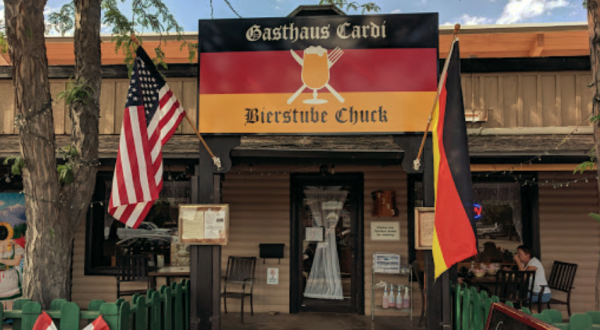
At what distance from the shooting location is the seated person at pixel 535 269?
24.7ft

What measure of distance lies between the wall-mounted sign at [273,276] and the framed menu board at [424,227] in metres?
4.41

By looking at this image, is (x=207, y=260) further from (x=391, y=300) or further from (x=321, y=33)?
(x=391, y=300)

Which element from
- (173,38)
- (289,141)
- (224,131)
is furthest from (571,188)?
(173,38)

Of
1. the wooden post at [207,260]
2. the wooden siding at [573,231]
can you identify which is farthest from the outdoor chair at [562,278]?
the wooden post at [207,260]

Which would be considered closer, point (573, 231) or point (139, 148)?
point (139, 148)

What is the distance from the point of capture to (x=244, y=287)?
341 inches

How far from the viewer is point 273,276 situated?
884 centimetres

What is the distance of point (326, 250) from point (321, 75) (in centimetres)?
468

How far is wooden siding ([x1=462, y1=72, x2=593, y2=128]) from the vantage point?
6.87 m

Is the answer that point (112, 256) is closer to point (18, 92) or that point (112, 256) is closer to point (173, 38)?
point (173, 38)

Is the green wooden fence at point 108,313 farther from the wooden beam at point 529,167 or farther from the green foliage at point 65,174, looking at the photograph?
the wooden beam at point 529,167

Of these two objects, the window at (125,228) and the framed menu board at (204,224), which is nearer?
the framed menu board at (204,224)

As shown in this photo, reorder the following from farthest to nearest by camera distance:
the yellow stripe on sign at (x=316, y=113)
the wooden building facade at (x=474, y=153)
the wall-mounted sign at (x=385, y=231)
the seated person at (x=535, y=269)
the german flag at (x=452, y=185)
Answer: the wall-mounted sign at (x=385, y=231) → the seated person at (x=535, y=269) → the wooden building facade at (x=474, y=153) → the yellow stripe on sign at (x=316, y=113) → the german flag at (x=452, y=185)

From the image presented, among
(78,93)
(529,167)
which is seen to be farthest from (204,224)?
(529,167)
